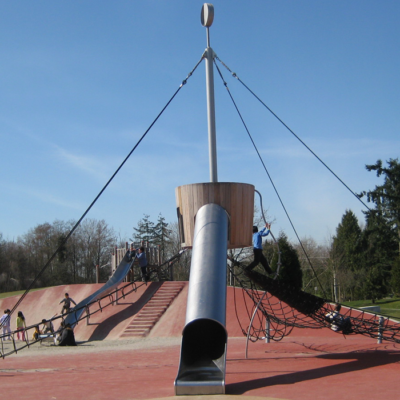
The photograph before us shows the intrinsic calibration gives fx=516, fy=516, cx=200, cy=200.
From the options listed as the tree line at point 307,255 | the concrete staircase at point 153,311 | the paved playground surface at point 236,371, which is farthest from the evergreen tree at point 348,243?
the paved playground surface at point 236,371

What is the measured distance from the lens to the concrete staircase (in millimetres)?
19781

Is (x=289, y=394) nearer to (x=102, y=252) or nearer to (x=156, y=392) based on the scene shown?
(x=156, y=392)

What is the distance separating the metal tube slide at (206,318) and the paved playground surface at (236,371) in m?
0.31

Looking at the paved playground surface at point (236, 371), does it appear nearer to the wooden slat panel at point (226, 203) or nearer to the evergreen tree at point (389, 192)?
the wooden slat panel at point (226, 203)

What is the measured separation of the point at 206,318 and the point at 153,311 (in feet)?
45.9

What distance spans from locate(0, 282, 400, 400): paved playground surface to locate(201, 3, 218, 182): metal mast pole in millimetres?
4158

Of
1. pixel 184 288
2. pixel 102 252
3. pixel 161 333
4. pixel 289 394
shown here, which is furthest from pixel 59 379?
pixel 102 252

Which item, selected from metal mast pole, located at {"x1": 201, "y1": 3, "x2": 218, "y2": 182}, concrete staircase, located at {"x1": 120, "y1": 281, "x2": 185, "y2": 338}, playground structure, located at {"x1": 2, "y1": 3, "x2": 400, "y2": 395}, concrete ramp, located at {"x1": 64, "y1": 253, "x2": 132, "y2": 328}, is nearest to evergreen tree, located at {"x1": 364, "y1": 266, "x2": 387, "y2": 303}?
concrete staircase, located at {"x1": 120, "y1": 281, "x2": 185, "y2": 338}

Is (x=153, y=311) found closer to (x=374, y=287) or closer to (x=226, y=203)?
(x=226, y=203)

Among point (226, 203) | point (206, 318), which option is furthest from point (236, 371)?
point (226, 203)

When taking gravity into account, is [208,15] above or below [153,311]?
above

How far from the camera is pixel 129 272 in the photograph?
25031 mm

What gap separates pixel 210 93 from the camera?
37.1 ft

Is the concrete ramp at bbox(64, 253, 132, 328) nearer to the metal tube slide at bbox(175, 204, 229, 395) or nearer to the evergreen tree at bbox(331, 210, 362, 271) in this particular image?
the metal tube slide at bbox(175, 204, 229, 395)
